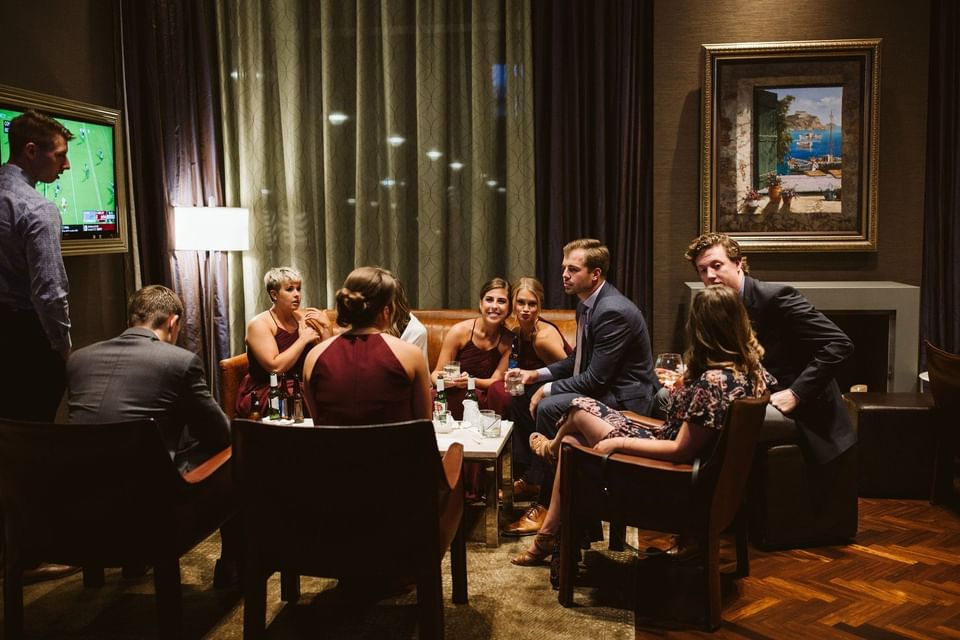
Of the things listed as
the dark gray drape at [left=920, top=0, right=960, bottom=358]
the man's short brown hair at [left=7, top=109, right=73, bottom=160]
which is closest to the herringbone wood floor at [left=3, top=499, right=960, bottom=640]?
the man's short brown hair at [left=7, top=109, right=73, bottom=160]

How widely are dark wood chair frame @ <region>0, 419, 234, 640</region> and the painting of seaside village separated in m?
3.81

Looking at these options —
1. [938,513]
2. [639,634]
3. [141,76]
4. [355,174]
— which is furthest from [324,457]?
[141,76]

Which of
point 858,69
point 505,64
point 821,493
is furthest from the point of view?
point 505,64

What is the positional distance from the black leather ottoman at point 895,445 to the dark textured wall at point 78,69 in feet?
14.0

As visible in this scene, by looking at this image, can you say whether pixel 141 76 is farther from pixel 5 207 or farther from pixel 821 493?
pixel 821 493

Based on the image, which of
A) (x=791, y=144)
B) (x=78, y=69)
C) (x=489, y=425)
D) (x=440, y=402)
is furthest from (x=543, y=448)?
(x=78, y=69)

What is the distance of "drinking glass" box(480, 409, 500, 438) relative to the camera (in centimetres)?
358

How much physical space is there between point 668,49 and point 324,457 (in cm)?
377

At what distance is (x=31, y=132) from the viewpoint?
11.4 ft

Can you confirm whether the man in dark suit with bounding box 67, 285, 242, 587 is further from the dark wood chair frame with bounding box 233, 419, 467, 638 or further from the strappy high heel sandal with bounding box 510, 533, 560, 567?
the strappy high heel sandal with bounding box 510, 533, 560, 567

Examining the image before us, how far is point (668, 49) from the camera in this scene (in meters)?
5.23

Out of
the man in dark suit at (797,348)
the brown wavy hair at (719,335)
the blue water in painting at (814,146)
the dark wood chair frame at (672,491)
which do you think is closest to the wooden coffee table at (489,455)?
the dark wood chair frame at (672,491)

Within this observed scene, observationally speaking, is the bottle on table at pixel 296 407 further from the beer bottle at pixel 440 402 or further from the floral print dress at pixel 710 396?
the floral print dress at pixel 710 396


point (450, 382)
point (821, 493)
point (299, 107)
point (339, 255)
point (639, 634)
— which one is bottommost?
point (639, 634)
